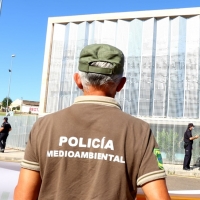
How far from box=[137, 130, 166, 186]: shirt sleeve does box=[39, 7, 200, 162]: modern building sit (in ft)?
49.2

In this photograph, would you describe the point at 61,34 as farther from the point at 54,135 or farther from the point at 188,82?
the point at 54,135

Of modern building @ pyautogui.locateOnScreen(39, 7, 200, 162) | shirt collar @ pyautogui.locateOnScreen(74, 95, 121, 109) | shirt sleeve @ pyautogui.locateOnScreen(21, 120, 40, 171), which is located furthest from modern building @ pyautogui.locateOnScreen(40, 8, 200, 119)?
shirt sleeve @ pyautogui.locateOnScreen(21, 120, 40, 171)

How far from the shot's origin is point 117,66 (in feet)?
4.50

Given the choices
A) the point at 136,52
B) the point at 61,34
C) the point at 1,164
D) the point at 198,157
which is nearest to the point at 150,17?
the point at 136,52

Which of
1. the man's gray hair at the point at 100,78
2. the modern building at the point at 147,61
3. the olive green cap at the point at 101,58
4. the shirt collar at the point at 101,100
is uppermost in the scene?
the modern building at the point at 147,61

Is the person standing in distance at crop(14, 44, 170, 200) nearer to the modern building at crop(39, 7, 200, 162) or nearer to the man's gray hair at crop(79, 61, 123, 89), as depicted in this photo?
the man's gray hair at crop(79, 61, 123, 89)

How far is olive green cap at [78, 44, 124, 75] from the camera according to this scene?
1.36 m

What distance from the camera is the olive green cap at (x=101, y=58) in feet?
4.47

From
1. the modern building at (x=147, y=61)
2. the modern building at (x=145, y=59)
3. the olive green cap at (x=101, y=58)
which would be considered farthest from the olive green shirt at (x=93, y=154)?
the modern building at (x=145, y=59)

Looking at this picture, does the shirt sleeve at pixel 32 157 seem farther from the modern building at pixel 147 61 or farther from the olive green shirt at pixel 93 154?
the modern building at pixel 147 61

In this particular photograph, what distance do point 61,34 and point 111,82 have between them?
21784 mm

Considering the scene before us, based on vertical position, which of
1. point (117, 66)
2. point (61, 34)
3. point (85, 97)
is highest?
point (61, 34)

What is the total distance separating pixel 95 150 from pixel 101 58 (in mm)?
368

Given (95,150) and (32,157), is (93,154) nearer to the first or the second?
(95,150)
